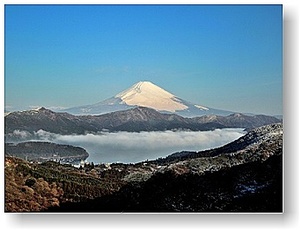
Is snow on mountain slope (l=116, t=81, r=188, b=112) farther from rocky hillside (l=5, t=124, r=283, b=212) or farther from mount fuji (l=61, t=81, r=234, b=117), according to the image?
rocky hillside (l=5, t=124, r=283, b=212)

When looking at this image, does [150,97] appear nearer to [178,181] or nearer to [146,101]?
[146,101]

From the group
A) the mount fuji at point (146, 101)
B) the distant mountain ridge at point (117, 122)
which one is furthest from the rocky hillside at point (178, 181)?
the mount fuji at point (146, 101)

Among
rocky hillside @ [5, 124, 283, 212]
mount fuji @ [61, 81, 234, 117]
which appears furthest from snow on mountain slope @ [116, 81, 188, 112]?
rocky hillside @ [5, 124, 283, 212]

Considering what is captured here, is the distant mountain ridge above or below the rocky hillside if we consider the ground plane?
above

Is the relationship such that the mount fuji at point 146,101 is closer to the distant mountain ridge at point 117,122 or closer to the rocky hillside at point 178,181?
the distant mountain ridge at point 117,122

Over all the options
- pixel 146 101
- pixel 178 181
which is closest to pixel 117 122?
pixel 146 101

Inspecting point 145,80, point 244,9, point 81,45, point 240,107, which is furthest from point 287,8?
point 81,45
